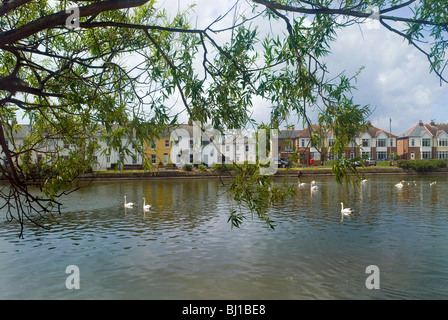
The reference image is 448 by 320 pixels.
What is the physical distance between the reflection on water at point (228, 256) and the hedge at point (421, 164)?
4373cm

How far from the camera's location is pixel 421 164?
6300cm

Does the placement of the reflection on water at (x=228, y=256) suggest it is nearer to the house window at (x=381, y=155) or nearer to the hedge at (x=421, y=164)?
the hedge at (x=421, y=164)

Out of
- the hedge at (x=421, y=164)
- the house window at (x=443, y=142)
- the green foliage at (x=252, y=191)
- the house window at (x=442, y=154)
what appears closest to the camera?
the green foliage at (x=252, y=191)

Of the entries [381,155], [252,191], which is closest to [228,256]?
[252,191]

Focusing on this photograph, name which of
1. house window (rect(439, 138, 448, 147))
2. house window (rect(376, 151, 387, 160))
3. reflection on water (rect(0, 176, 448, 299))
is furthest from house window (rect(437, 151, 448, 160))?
reflection on water (rect(0, 176, 448, 299))

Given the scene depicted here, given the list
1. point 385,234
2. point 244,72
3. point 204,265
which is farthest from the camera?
point 385,234

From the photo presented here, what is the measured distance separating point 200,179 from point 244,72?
164ft

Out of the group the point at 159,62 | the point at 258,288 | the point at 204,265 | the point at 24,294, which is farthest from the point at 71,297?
the point at 159,62

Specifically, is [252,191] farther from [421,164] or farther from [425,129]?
[425,129]

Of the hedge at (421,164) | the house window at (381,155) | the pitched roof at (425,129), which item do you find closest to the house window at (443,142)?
the pitched roof at (425,129)

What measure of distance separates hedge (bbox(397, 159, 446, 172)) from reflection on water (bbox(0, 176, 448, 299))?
43.7m

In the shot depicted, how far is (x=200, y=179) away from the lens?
55.9 metres

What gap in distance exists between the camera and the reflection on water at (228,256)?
1073 cm
